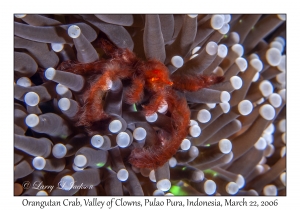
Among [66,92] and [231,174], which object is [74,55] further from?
[231,174]

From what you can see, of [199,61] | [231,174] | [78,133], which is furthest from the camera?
[231,174]

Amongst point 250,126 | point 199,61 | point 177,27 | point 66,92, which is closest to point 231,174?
point 250,126

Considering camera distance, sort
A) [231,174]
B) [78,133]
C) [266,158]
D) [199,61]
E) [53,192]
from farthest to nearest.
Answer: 1. [266,158]
2. [231,174]
3. [199,61]
4. [78,133]
5. [53,192]

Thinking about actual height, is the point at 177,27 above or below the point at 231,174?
above

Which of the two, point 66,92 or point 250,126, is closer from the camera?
point 66,92
